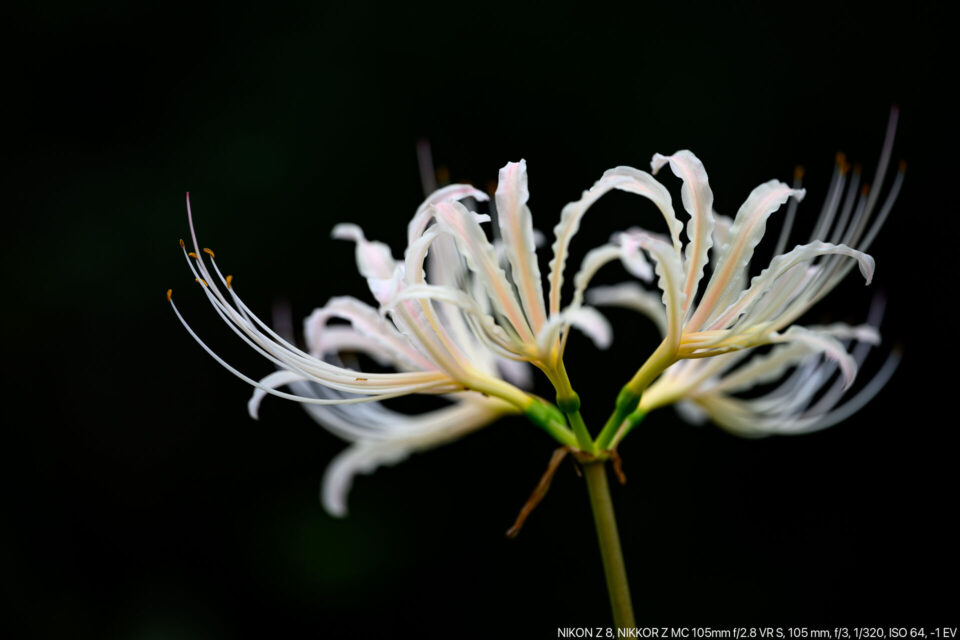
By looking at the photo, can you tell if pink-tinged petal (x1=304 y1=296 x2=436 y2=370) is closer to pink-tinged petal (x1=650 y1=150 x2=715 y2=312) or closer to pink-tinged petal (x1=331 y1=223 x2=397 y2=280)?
pink-tinged petal (x1=331 y1=223 x2=397 y2=280)

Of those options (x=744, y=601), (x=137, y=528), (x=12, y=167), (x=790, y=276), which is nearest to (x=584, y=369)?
(x=744, y=601)

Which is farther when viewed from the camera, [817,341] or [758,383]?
[758,383]

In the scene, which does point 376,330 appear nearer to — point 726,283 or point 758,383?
point 726,283

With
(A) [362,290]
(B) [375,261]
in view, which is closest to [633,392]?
(B) [375,261]

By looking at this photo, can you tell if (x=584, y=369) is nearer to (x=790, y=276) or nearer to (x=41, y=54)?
(x=790, y=276)

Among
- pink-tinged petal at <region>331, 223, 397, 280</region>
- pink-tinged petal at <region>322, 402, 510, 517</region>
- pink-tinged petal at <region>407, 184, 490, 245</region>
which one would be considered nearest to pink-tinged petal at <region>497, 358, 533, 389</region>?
pink-tinged petal at <region>322, 402, 510, 517</region>
